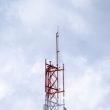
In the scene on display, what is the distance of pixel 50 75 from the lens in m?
81.6

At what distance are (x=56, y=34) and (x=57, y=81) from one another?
25.5 ft

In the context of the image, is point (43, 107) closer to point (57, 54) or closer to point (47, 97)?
point (47, 97)

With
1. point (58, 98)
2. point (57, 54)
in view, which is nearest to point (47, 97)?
point (58, 98)

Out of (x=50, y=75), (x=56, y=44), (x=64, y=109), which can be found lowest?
(x=64, y=109)

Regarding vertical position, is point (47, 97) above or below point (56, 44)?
below

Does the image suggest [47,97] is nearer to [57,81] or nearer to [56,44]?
[57,81]

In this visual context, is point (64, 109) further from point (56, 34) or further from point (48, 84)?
point (56, 34)

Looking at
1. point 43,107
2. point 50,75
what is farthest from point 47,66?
point 43,107

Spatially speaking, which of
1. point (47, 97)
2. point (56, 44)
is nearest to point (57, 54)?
point (56, 44)

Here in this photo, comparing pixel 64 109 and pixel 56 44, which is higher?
pixel 56 44

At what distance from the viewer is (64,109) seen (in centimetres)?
7850

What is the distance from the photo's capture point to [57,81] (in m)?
80.7

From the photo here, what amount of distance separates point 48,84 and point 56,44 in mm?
6771

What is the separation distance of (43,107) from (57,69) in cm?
671
